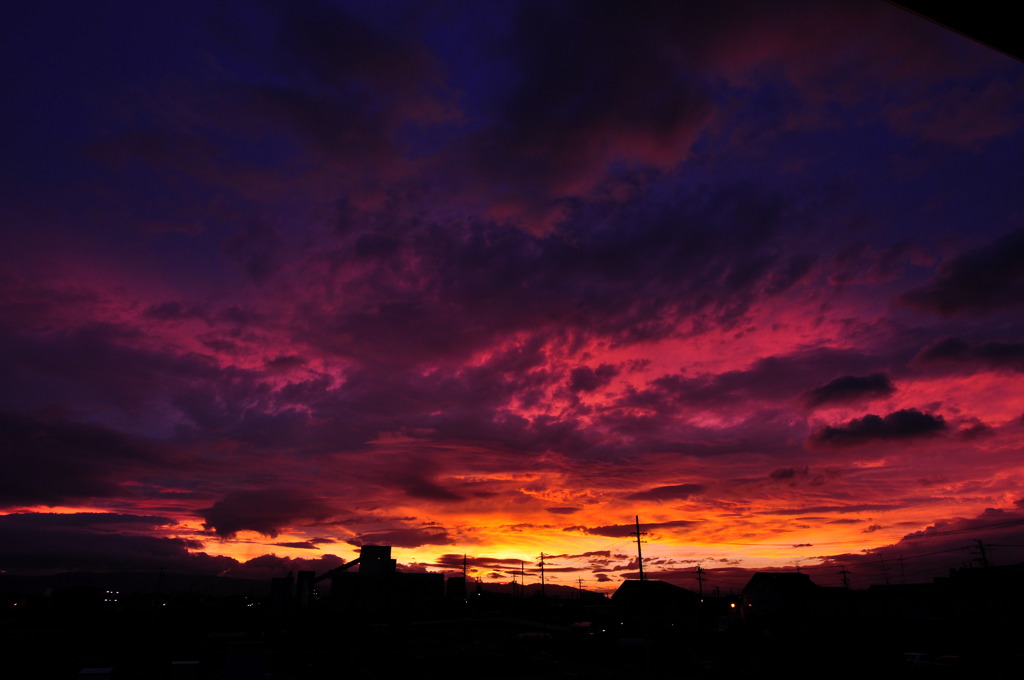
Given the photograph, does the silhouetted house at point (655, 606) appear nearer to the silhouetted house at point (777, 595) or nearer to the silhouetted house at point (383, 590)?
the silhouetted house at point (777, 595)

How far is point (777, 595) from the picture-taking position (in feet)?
245

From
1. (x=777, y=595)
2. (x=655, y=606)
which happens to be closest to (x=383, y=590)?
(x=655, y=606)

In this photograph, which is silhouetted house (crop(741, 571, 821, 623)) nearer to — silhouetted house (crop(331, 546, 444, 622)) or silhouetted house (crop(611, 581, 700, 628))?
silhouetted house (crop(611, 581, 700, 628))

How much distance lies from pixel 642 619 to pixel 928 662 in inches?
1842

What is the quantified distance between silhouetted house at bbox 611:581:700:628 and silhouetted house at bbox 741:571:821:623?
849 cm

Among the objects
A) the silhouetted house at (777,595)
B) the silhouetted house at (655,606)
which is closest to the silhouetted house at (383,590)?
the silhouetted house at (655,606)

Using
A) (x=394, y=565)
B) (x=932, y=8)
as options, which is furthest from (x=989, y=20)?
(x=394, y=565)

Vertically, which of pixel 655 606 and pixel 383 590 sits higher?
pixel 383 590

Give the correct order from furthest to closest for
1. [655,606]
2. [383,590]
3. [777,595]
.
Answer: [383,590], [655,606], [777,595]

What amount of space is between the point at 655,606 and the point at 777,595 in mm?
17255

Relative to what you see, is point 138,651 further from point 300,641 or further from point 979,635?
point 979,635

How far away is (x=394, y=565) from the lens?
116500 millimetres

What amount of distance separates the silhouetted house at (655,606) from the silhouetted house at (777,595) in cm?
849

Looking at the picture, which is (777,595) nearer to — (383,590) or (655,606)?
(655,606)
